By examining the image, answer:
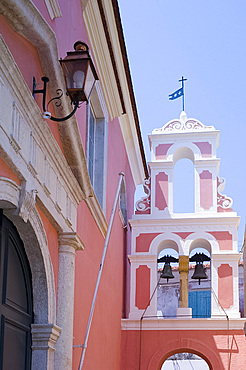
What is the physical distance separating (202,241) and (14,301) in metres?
7.77

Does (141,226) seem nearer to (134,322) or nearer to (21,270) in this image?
(134,322)

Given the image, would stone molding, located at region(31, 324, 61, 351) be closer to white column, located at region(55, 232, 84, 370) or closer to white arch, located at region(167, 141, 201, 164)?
white column, located at region(55, 232, 84, 370)

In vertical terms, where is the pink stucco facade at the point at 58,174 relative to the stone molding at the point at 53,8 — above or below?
below

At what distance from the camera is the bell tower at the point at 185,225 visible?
12.6 m

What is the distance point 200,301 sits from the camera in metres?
26.4

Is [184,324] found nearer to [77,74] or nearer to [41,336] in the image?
[41,336]

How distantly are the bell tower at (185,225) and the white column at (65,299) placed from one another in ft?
19.7

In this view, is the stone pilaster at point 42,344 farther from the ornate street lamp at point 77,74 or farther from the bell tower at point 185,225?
the bell tower at point 185,225

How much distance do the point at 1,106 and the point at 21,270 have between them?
70.5 inches

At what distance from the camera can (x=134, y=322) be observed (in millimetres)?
12453

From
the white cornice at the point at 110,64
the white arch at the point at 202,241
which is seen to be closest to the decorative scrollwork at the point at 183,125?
the white cornice at the point at 110,64

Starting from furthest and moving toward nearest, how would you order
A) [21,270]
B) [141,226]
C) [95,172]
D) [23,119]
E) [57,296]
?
[141,226] < [95,172] < [57,296] < [21,270] < [23,119]

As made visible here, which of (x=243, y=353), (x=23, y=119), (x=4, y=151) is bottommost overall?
(x=243, y=353)

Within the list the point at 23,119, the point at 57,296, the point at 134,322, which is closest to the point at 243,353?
the point at 134,322
